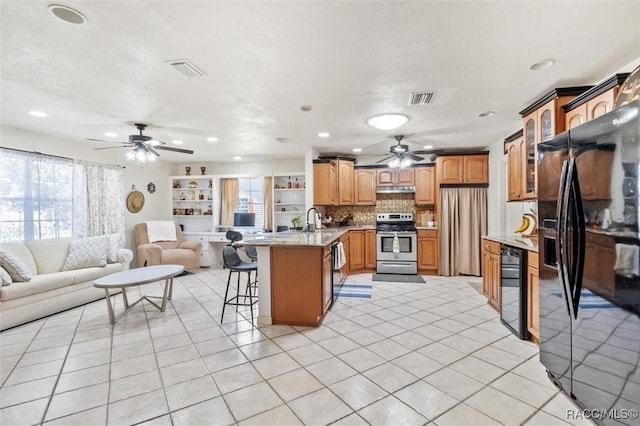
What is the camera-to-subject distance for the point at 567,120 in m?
2.76

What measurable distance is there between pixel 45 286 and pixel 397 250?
5418 mm

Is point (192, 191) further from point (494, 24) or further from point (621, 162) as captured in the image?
point (621, 162)

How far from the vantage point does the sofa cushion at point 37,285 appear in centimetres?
331

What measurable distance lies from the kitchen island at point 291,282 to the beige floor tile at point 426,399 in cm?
136

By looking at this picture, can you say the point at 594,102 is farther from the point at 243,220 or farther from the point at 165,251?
the point at 165,251

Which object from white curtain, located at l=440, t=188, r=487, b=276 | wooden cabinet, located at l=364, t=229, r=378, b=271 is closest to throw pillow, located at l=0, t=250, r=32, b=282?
wooden cabinet, located at l=364, t=229, r=378, b=271

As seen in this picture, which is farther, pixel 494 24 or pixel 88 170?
pixel 88 170

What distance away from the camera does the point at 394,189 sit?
618cm

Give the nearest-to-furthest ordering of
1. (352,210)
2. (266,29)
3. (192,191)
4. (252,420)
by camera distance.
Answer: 1. (252,420)
2. (266,29)
3. (352,210)
4. (192,191)

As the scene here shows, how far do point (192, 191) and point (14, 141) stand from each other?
3.31 meters

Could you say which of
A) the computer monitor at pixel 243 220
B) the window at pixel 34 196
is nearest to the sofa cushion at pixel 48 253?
the window at pixel 34 196

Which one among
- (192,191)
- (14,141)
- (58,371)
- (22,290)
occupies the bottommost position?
(58,371)

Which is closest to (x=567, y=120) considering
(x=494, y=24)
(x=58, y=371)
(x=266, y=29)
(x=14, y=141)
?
(x=494, y=24)

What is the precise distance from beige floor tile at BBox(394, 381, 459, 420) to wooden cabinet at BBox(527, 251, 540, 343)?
134cm
